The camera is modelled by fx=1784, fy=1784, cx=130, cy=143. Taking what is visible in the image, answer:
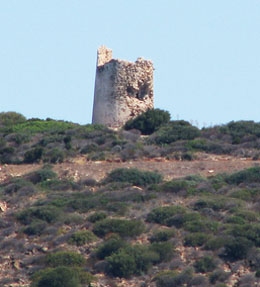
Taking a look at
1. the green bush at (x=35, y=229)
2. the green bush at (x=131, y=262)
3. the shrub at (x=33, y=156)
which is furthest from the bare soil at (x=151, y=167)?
the green bush at (x=131, y=262)

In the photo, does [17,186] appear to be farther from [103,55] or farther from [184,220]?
[103,55]

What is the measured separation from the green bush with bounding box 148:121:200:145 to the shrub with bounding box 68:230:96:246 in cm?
1271

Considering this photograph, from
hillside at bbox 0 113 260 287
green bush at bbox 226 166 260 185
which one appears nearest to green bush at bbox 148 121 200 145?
hillside at bbox 0 113 260 287

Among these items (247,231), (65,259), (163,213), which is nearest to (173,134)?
(163,213)

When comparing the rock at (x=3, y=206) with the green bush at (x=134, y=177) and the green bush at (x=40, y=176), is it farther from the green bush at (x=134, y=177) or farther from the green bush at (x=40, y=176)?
the green bush at (x=134, y=177)

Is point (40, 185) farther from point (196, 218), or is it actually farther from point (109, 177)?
point (196, 218)

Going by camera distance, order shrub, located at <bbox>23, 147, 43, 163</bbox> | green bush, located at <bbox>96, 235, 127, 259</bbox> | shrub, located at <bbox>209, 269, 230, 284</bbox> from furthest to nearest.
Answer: shrub, located at <bbox>23, 147, 43, 163</bbox> < green bush, located at <bbox>96, 235, 127, 259</bbox> < shrub, located at <bbox>209, 269, 230, 284</bbox>

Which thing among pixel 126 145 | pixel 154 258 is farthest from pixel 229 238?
pixel 126 145

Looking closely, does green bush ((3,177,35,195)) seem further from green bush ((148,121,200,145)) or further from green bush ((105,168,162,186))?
green bush ((148,121,200,145))

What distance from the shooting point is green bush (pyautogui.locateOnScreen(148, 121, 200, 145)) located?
55969 millimetres

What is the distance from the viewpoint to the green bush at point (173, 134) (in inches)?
2203

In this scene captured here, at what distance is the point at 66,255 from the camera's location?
41.8 metres

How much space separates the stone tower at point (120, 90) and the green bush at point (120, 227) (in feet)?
52.0

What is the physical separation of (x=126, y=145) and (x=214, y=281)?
49.2ft
